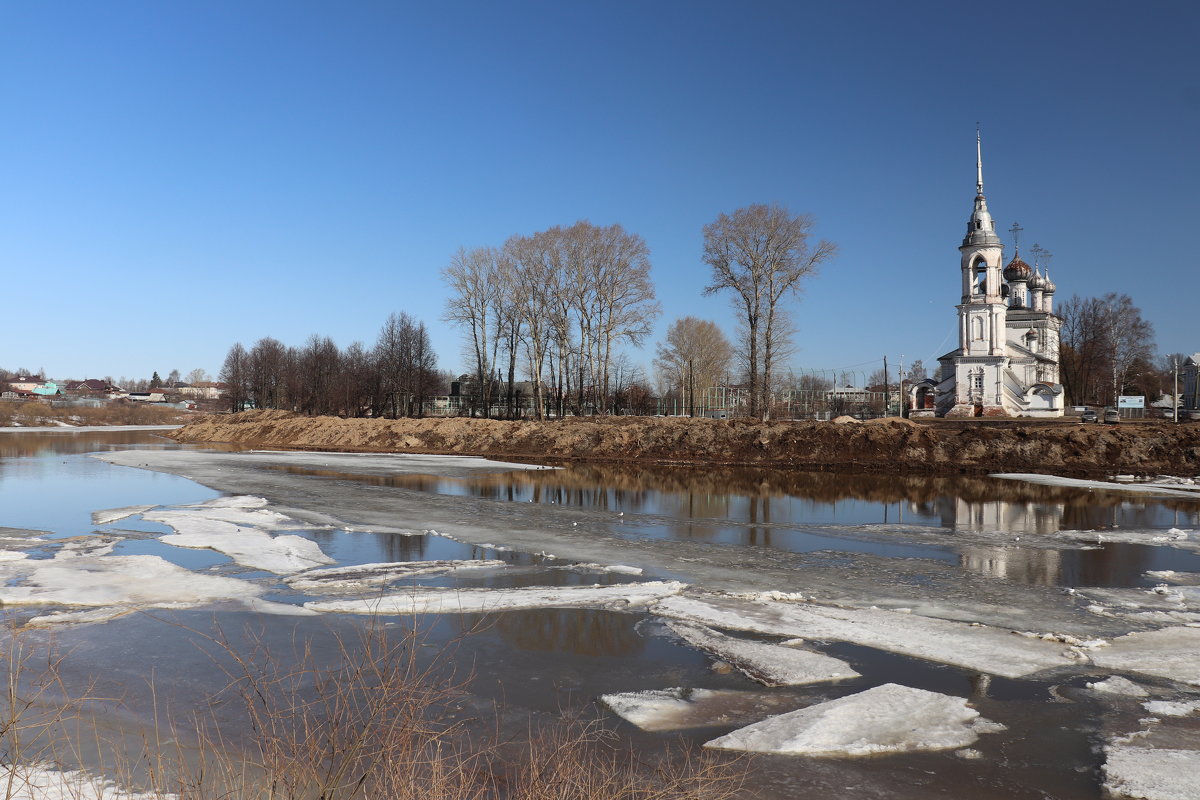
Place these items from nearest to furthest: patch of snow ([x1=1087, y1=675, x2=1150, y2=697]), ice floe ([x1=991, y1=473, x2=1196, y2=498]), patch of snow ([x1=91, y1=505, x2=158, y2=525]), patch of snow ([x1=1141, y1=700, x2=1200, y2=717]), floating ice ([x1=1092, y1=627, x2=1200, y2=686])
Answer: patch of snow ([x1=1141, y1=700, x2=1200, y2=717]) < patch of snow ([x1=1087, y1=675, x2=1150, y2=697]) < floating ice ([x1=1092, y1=627, x2=1200, y2=686]) < patch of snow ([x1=91, y1=505, x2=158, y2=525]) < ice floe ([x1=991, y1=473, x2=1196, y2=498])

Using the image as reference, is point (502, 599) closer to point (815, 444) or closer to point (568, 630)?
point (568, 630)

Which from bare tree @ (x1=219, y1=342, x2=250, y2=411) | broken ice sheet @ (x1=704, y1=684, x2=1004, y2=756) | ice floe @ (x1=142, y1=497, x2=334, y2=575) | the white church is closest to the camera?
broken ice sheet @ (x1=704, y1=684, x2=1004, y2=756)

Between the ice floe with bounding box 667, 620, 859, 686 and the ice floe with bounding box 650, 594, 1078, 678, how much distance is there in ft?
1.43

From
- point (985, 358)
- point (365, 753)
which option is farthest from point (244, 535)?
point (985, 358)

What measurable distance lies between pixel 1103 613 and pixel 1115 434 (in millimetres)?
21163

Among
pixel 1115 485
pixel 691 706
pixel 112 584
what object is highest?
pixel 1115 485

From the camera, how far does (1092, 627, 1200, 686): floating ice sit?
20.6 ft

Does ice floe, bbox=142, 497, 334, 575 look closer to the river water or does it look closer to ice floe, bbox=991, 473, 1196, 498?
the river water

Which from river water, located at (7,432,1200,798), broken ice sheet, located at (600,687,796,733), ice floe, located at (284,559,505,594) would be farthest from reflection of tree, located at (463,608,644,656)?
ice floe, located at (284,559,505,594)

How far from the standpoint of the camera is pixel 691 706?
555 cm

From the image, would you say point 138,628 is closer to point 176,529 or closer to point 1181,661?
point 176,529

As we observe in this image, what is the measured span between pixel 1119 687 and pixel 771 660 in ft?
8.54

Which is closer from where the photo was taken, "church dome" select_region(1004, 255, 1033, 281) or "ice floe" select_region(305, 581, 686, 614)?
"ice floe" select_region(305, 581, 686, 614)

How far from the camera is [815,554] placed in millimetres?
11414
